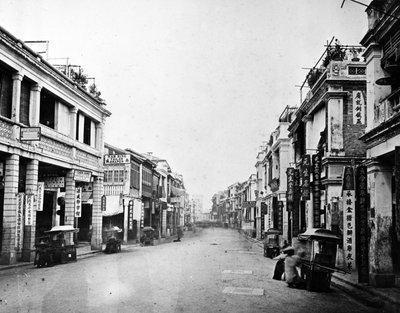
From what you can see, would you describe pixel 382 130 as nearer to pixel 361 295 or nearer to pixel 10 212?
pixel 361 295

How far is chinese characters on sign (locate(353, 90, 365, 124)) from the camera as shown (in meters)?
20.3

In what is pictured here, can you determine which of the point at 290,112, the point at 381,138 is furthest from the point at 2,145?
the point at 290,112

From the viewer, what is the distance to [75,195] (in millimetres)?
27453

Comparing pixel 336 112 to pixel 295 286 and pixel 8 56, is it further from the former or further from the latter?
pixel 8 56

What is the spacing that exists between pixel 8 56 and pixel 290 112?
26272 mm

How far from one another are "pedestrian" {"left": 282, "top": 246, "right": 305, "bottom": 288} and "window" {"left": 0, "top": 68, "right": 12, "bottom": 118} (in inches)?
536

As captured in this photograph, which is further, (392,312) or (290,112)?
(290,112)

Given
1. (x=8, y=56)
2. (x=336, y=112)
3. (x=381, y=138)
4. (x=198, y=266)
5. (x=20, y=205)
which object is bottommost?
(x=198, y=266)

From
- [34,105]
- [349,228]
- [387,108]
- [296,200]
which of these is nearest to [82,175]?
[34,105]

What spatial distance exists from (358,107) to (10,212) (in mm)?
16037

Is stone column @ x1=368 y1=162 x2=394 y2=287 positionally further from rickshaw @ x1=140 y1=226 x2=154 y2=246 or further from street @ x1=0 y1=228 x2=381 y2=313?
rickshaw @ x1=140 y1=226 x2=154 y2=246

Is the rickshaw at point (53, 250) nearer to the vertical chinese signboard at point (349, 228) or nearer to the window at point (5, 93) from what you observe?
the window at point (5, 93)

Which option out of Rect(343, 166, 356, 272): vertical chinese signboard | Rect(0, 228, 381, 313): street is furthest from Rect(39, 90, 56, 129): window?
Rect(343, 166, 356, 272): vertical chinese signboard

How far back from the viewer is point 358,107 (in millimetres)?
20453
